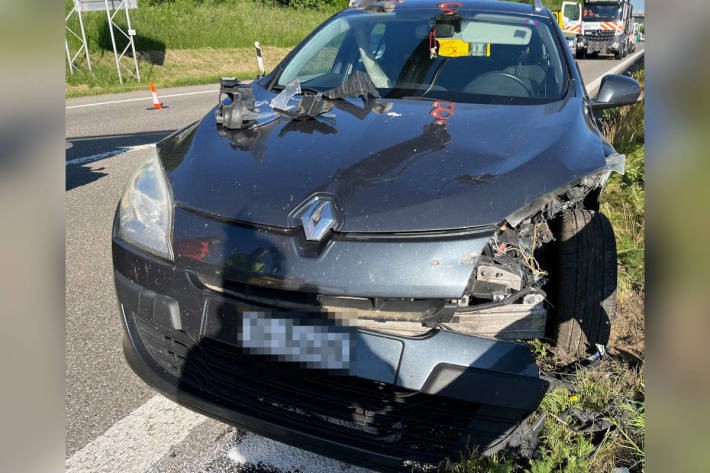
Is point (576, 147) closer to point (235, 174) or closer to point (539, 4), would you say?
point (235, 174)

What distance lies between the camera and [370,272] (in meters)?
1.73

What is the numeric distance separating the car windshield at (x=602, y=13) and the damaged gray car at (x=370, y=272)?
26.8 metres

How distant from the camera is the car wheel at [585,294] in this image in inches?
85.4

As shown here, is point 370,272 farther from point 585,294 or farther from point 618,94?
point 618,94

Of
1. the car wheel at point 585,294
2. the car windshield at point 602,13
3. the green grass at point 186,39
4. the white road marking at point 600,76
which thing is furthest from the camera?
the car windshield at point 602,13

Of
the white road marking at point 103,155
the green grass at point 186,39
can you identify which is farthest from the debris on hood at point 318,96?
the green grass at point 186,39

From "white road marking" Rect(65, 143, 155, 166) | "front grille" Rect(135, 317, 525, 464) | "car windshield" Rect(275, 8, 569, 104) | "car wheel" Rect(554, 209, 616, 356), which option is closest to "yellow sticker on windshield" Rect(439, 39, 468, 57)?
"car windshield" Rect(275, 8, 569, 104)

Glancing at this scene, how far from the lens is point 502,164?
2037mm

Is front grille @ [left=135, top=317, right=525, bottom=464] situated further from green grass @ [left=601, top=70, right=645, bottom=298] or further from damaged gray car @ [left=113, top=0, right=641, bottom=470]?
green grass @ [left=601, top=70, right=645, bottom=298]

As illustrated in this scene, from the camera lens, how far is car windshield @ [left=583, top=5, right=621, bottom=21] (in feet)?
84.5

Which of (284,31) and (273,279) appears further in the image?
(284,31)

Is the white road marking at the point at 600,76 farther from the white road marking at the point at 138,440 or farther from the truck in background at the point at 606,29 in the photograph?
the white road marking at the point at 138,440
